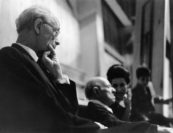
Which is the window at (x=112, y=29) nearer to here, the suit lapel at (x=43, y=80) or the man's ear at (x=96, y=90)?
the man's ear at (x=96, y=90)

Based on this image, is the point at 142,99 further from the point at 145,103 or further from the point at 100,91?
the point at 100,91

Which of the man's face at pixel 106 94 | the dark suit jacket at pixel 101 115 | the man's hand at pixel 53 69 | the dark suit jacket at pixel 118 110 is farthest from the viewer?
the dark suit jacket at pixel 118 110

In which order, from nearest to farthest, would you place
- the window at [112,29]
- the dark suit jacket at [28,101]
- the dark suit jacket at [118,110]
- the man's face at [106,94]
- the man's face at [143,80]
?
the dark suit jacket at [28,101]
the man's face at [106,94]
the dark suit jacket at [118,110]
the man's face at [143,80]
the window at [112,29]

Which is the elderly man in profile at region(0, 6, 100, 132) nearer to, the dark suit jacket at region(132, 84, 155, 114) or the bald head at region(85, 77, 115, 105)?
the bald head at region(85, 77, 115, 105)

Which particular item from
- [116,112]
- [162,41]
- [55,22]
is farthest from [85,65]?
[55,22]

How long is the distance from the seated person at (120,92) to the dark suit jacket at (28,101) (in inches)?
38.5

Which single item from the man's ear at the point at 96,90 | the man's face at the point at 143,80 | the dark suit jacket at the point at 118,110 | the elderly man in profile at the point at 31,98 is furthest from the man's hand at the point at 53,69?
the man's face at the point at 143,80

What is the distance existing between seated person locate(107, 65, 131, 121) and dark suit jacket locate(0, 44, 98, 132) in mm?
979

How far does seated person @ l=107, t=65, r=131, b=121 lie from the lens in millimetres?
2370

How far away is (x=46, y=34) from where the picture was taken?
1520 mm

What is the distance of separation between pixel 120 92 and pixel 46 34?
3.28 ft

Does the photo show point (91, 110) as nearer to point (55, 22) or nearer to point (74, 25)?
point (55, 22)

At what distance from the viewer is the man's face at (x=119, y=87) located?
2.42 metres

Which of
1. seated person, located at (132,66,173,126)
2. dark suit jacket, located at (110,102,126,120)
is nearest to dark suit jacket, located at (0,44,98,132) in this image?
dark suit jacket, located at (110,102,126,120)
